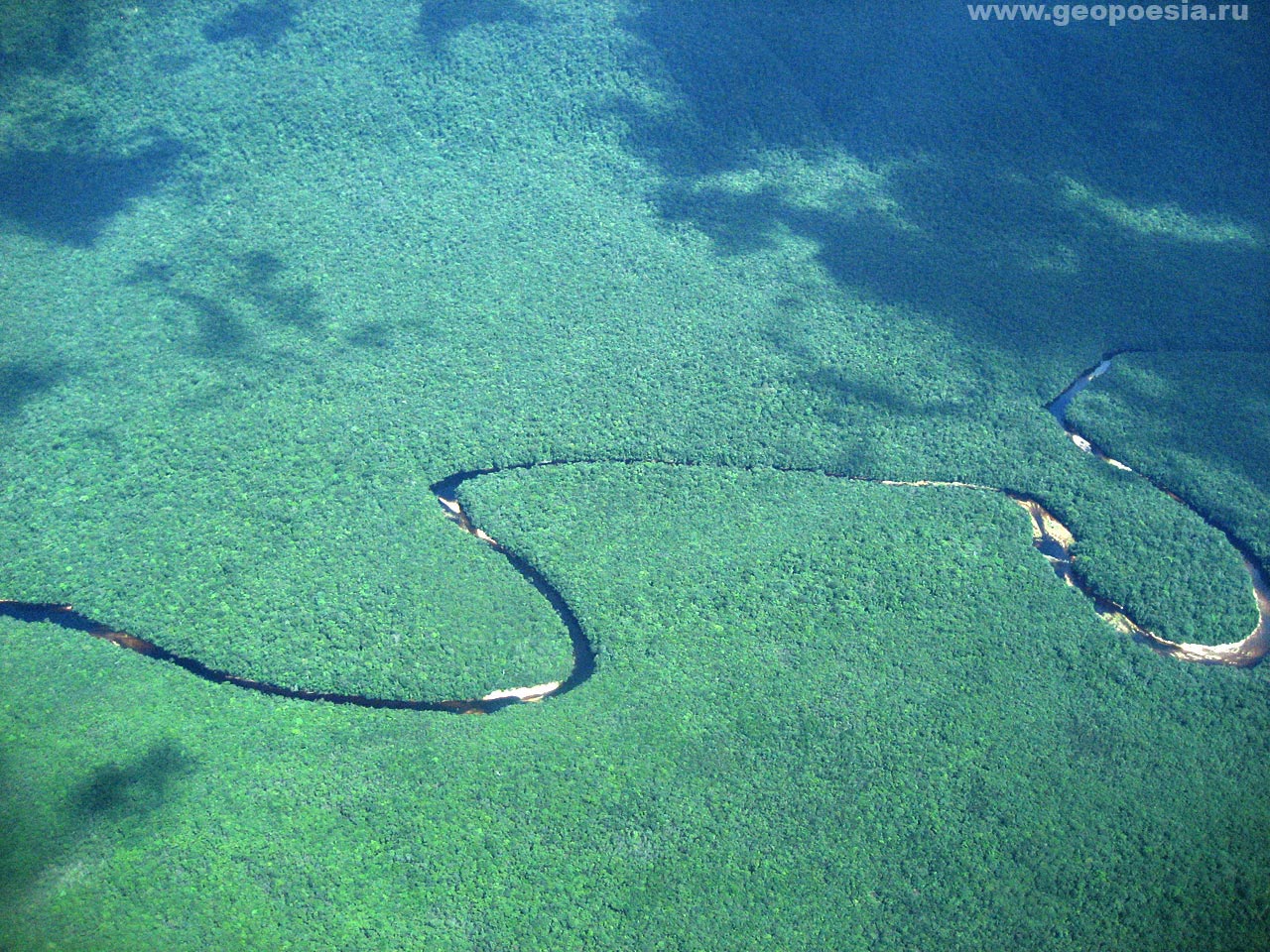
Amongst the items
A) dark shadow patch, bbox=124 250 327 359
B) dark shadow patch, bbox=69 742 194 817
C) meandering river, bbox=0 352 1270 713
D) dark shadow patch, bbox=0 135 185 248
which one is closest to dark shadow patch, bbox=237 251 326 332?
dark shadow patch, bbox=124 250 327 359

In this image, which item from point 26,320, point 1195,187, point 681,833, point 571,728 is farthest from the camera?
point 1195,187

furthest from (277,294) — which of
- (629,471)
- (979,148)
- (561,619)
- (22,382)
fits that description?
A: (979,148)

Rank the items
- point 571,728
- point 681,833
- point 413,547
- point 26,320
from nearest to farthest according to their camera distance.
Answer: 1. point 681,833
2. point 571,728
3. point 413,547
4. point 26,320

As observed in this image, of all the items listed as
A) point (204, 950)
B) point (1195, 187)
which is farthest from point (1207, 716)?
point (1195, 187)

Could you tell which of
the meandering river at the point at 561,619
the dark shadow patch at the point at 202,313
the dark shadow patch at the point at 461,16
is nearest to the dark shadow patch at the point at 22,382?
the dark shadow patch at the point at 202,313

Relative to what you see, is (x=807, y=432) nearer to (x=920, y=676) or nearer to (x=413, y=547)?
(x=920, y=676)

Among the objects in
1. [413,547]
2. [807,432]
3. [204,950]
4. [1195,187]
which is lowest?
[204,950]
